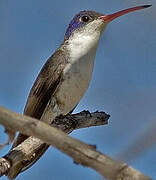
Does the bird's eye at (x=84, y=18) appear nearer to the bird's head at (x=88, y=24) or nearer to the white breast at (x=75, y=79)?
the bird's head at (x=88, y=24)

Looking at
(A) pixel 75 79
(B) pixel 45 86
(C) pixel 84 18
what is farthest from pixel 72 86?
(C) pixel 84 18

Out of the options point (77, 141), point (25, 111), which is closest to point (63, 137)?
point (77, 141)

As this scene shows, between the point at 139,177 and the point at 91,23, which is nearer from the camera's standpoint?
the point at 139,177

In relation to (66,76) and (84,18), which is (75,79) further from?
(84,18)

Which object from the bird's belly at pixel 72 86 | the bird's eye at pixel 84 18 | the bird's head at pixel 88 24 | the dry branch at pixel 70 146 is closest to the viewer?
the dry branch at pixel 70 146

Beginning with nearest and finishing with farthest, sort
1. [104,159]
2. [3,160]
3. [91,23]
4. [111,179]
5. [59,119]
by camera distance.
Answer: [111,179] → [104,159] → [3,160] → [59,119] → [91,23]

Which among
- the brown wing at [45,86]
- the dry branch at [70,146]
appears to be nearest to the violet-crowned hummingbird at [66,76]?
the brown wing at [45,86]

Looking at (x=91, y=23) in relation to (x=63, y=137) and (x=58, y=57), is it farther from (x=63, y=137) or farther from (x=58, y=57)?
(x=63, y=137)

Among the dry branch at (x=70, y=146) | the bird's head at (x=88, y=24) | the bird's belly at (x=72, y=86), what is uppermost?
the bird's head at (x=88, y=24)
